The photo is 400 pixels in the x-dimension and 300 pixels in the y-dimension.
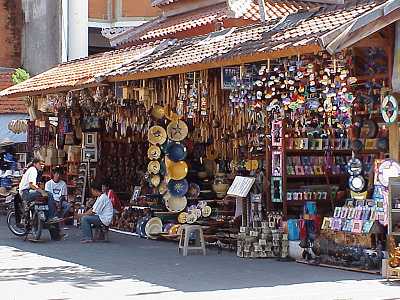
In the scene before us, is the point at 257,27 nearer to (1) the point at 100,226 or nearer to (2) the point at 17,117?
(1) the point at 100,226

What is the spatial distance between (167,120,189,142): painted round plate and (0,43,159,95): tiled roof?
1.57 metres

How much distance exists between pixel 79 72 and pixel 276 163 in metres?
5.89

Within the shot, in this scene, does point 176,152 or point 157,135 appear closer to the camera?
point 176,152

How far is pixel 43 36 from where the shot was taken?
2906 centimetres

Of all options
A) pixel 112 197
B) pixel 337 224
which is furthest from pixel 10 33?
pixel 337 224

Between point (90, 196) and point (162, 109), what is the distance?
4.25 meters

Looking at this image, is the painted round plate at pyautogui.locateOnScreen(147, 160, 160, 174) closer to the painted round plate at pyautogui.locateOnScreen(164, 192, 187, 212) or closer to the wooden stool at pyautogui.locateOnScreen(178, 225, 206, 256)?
the painted round plate at pyautogui.locateOnScreen(164, 192, 187, 212)

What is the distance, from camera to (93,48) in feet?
111

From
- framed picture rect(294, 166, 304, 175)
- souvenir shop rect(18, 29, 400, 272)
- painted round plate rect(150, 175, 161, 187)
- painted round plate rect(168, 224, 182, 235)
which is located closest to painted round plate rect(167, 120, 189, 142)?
souvenir shop rect(18, 29, 400, 272)

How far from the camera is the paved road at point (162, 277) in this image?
30.5 ft

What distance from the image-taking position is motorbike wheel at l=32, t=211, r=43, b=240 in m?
14.6

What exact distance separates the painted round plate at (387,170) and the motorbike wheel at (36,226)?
654cm

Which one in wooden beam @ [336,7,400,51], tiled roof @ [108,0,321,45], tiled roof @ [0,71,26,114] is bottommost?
wooden beam @ [336,7,400,51]

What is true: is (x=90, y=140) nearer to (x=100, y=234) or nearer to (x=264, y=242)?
(x=100, y=234)
